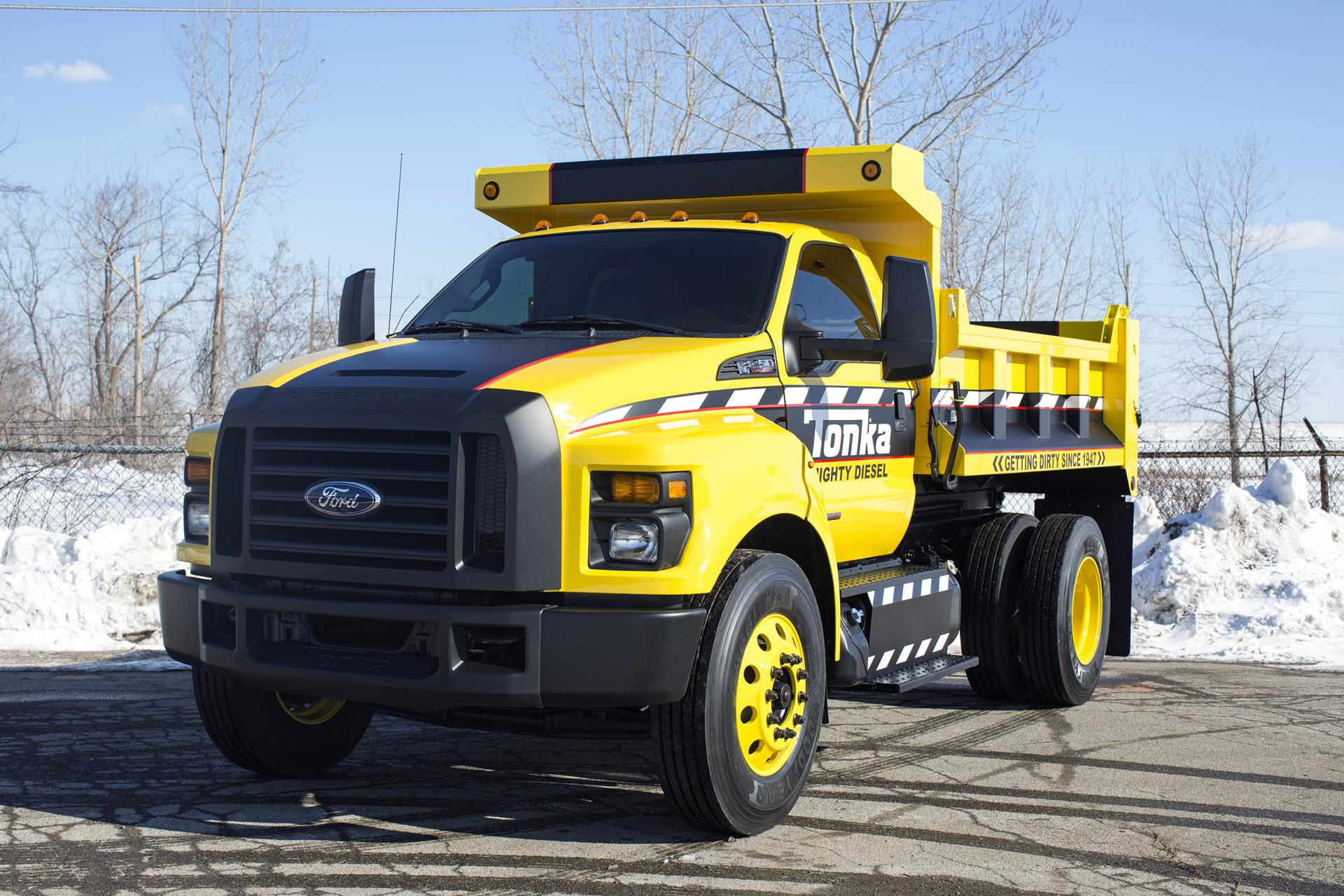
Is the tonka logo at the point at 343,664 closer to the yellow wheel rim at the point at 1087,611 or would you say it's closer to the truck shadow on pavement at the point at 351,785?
the truck shadow on pavement at the point at 351,785

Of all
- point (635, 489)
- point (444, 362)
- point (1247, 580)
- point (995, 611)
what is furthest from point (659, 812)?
point (1247, 580)

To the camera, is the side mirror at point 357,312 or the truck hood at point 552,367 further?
the side mirror at point 357,312

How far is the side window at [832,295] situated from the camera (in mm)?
6020

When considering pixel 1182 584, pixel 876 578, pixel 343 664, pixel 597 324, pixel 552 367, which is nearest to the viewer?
pixel 343 664

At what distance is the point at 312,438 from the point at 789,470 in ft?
5.82

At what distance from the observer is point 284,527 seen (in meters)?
4.78

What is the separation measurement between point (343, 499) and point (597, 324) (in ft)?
4.71

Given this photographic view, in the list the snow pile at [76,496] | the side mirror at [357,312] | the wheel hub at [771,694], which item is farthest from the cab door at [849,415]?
the snow pile at [76,496]

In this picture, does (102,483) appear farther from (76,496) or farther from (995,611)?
(995,611)

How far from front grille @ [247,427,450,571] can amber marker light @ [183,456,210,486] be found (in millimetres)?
502

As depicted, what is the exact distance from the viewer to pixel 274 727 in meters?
5.69

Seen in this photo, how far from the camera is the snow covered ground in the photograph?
1002 cm

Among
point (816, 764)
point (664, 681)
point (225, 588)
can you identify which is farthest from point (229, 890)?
point (816, 764)

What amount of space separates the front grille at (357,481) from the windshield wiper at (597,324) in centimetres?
124
